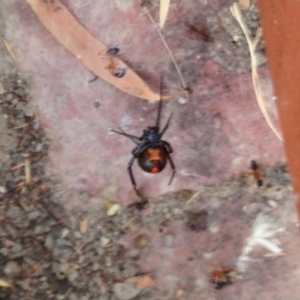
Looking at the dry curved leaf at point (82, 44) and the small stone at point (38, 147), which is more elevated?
the dry curved leaf at point (82, 44)

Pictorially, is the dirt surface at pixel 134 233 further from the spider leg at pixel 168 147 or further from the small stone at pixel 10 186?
the spider leg at pixel 168 147

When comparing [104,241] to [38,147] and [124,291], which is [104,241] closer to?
[124,291]

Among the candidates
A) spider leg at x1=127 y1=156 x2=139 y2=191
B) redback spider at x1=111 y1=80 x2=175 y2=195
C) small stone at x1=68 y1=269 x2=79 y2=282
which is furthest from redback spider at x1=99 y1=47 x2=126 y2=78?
small stone at x1=68 y1=269 x2=79 y2=282

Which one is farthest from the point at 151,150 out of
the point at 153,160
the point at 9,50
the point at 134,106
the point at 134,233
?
the point at 9,50

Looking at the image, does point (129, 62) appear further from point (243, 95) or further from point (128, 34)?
point (243, 95)

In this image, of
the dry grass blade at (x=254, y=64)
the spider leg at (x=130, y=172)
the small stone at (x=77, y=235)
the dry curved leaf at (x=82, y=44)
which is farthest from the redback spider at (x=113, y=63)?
the small stone at (x=77, y=235)

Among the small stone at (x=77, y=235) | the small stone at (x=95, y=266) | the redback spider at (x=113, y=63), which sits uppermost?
the redback spider at (x=113, y=63)

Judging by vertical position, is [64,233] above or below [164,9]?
below

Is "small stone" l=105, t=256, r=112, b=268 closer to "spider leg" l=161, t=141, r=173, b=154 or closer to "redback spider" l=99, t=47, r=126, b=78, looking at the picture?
"spider leg" l=161, t=141, r=173, b=154
